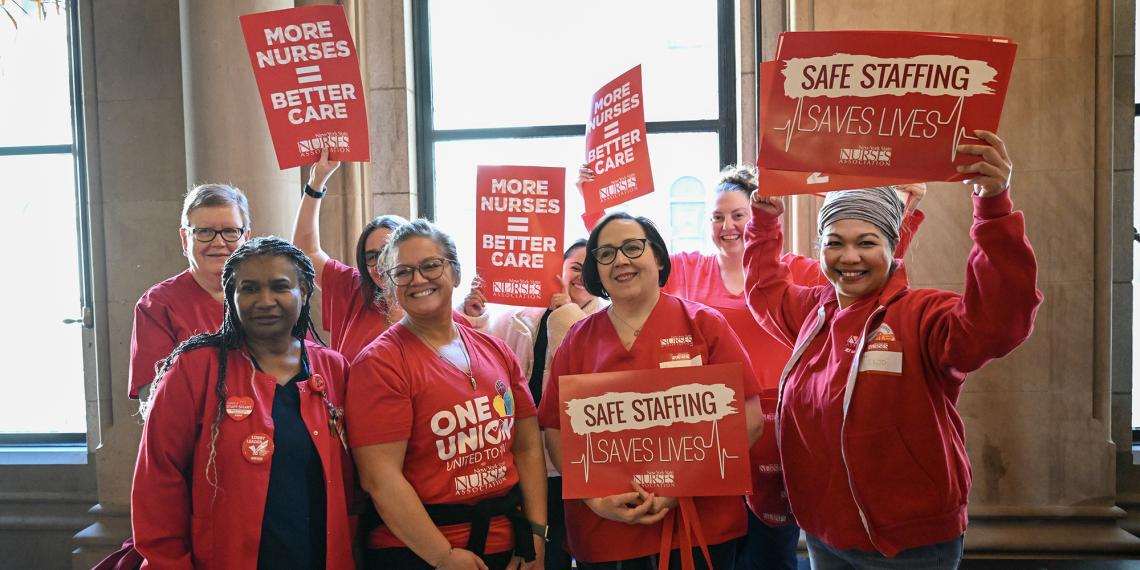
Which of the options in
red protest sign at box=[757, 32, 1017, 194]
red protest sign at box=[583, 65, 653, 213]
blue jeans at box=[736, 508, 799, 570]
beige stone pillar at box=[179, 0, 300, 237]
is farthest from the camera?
beige stone pillar at box=[179, 0, 300, 237]

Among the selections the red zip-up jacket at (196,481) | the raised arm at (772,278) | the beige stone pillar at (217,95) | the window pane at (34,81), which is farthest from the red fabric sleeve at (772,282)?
the window pane at (34,81)

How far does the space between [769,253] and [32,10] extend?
486 centimetres

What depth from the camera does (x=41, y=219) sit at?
15.3ft

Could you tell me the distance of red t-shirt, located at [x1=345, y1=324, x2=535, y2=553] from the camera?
6.34 feet

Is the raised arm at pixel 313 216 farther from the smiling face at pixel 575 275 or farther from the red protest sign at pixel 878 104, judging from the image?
the red protest sign at pixel 878 104

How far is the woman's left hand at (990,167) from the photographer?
5.71 ft

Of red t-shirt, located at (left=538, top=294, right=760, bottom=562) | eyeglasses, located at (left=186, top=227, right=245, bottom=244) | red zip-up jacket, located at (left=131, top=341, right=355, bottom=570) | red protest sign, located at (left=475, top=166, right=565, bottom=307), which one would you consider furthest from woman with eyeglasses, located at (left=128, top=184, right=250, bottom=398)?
red t-shirt, located at (left=538, top=294, right=760, bottom=562)

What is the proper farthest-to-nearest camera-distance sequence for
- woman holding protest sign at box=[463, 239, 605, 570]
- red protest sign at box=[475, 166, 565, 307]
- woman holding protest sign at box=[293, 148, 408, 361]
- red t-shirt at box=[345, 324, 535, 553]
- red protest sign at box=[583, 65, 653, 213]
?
1. red protest sign at box=[583, 65, 653, 213]
2. red protest sign at box=[475, 166, 565, 307]
3. woman holding protest sign at box=[463, 239, 605, 570]
4. woman holding protest sign at box=[293, 148, 408, 361]
5. red t-shirt at box=[345, 324, 535, 553]

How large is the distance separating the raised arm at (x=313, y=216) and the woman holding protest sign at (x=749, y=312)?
1.39 meters

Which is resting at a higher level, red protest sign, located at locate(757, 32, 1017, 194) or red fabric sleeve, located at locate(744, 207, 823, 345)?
red protest sign, located at locate(757, 32, 1017, 194)

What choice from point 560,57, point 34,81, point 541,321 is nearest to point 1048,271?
→ point 541,321

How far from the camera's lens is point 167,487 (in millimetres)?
1772

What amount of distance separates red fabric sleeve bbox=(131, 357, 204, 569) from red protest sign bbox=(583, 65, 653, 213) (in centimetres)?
198

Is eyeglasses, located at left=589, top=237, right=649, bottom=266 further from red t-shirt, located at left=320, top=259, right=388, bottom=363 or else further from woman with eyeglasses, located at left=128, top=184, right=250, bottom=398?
woman with eyeglasses, located at left=128, top=184, right=250, bottom=398
